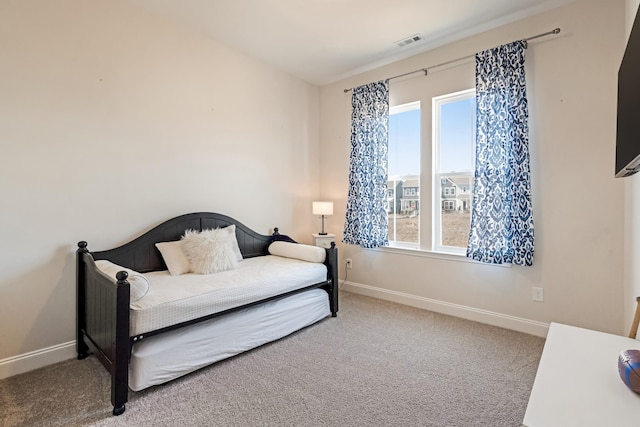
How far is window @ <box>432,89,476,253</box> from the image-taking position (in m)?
3.27

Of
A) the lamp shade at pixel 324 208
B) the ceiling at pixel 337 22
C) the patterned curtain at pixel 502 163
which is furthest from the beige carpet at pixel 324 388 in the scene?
the ceiling at pixel 337 22

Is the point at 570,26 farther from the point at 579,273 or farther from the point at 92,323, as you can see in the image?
the point at 92,323

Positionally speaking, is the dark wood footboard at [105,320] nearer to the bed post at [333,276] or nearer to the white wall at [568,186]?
the bed post at [333,276]

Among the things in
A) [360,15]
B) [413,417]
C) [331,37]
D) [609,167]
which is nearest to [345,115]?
[331,37]

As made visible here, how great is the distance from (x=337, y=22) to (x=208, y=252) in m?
2.45

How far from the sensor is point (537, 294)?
2.79 metres

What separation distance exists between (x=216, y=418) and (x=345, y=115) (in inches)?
142

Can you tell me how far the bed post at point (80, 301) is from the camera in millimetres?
2385

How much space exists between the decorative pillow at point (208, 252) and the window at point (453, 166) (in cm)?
222

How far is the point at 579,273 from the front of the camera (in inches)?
102

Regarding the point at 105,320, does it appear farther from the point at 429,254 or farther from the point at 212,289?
the point at 429,254

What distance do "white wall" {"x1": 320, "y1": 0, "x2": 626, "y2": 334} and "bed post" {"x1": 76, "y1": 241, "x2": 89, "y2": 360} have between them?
132 inches

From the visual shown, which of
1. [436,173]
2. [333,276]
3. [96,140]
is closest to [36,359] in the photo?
[96,140]

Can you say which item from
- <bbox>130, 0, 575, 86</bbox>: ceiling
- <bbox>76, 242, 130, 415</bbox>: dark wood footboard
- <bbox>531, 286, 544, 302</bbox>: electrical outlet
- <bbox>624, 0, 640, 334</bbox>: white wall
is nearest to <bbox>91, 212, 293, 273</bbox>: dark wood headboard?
<bbox>76, 242, 130, 415</bbox>: dark wood footboard
